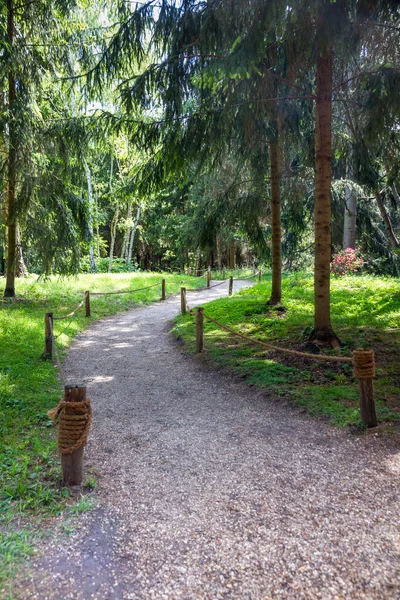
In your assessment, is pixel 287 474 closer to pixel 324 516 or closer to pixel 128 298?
pixel 324 516

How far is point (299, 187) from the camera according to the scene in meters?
9.90

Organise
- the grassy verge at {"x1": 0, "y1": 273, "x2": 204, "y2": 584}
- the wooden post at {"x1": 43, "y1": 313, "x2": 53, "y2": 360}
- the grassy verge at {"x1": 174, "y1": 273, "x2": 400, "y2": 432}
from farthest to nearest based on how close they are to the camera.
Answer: the wooden post at {"x1": 43, "y1": 313, "x2": 53, "y2": 360} → the grassy verge at {"x1": 174, "y1": 273, "x2": 400, "y2": 432} → the grassy verge at {"x1": 0, "y1": 273, "x2": 204, "y2": 584}

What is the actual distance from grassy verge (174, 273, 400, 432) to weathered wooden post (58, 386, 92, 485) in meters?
2.96

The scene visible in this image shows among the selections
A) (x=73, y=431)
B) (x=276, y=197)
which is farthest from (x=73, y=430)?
(x=276, y=197)

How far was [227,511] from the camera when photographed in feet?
10.3

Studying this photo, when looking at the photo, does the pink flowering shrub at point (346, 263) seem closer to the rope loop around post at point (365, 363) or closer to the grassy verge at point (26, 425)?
the grassy verge at point (26, 425)

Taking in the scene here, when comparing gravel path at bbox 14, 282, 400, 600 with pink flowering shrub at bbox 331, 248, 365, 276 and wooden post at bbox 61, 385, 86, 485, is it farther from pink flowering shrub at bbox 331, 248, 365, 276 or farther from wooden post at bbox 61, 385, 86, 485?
pink flowering shrub at bbox 331, 248, 365, 276

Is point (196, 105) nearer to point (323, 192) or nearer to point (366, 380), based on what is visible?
point (323, 192)

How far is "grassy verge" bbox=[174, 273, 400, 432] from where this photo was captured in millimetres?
5262

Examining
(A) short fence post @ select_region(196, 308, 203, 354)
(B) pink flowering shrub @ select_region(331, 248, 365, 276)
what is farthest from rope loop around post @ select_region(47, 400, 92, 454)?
(B) pink flowering shrub @ select_region(331, 248, 365, 276)

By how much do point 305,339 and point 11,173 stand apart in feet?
29.6

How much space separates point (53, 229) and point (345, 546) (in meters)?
11.1

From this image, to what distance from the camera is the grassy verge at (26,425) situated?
2924 millimetres

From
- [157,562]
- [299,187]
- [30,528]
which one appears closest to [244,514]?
[157,562]
